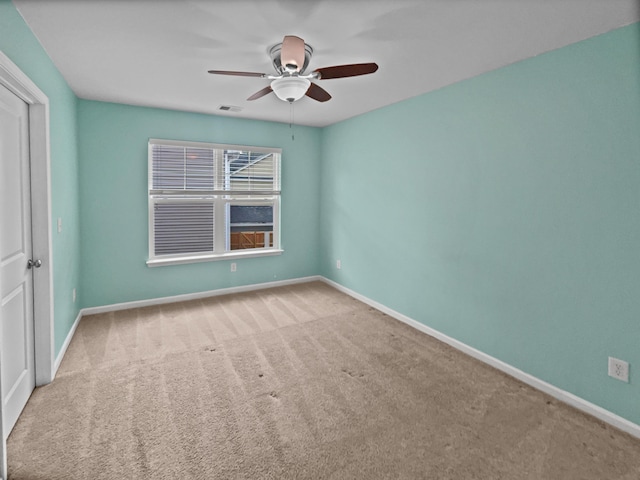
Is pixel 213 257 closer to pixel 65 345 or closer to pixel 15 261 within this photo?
pixel 65 345

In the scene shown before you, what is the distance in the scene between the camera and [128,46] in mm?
2350

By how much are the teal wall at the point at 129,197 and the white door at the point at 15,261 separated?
158 cm

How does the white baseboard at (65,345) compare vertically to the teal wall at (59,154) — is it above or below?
below

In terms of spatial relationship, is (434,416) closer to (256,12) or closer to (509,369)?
(509,369)

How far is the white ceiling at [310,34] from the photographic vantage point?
186 cm

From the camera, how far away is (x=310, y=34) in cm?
215

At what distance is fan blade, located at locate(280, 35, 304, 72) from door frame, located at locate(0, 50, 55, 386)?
1642 millimetres

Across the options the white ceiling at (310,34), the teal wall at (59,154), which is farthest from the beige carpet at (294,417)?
the white ceiling at (310,34)

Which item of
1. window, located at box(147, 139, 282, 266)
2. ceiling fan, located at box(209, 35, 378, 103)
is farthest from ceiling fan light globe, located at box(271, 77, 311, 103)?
window, located at box(147, 139, 282, 266)

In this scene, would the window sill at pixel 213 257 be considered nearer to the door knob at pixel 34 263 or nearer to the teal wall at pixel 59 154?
the teal wall at pixel 59 154

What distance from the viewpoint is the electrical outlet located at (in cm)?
208

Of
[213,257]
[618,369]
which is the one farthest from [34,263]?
[618,369]

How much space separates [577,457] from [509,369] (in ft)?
2.85

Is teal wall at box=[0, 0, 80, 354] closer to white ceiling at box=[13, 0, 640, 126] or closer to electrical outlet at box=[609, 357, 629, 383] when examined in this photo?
white ceiling at box=[13, 0, 640, 126]
